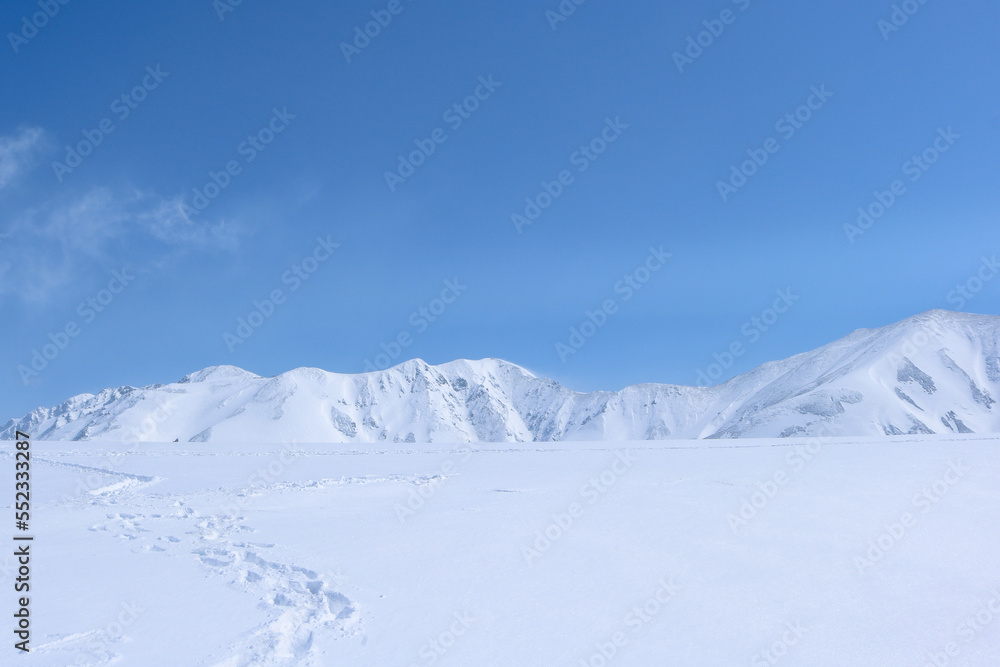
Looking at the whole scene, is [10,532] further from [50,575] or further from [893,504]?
[893,504]

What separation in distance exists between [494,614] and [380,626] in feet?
4.64

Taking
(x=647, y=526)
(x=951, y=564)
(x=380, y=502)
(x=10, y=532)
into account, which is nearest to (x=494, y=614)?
(x=647, y=526)

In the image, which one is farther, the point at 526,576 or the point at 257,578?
the point at 526,576

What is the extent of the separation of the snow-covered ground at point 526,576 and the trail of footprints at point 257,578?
0.04 metres

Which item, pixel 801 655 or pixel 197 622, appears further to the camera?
pixel 197 622

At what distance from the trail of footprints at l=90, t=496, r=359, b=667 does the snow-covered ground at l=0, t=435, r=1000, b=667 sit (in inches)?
1.5

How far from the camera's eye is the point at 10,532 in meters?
11.6

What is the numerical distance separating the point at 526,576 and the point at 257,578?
408 cm

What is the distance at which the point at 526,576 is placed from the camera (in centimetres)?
844

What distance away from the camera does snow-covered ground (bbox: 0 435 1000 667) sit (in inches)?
237

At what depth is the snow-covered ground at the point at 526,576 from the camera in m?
6.02

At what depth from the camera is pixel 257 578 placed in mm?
8320

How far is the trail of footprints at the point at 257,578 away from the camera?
5.96 meters

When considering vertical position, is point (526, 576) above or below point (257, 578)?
below
